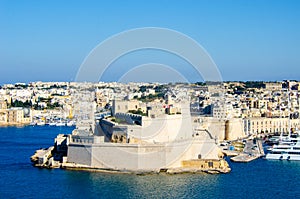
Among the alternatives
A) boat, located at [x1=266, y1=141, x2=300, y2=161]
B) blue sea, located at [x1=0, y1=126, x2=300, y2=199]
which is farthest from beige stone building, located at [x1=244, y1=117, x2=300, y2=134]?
blue sea, located at [x1=0, y1=126, x2=300, y2=199]

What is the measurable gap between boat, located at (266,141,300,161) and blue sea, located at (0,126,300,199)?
0.87 m

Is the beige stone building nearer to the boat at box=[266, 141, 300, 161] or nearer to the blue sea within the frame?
the boat at box=[266, 141, 300, 161]

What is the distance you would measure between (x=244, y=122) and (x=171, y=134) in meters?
6.33

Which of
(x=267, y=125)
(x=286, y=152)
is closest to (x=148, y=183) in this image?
(x=286, y=152)

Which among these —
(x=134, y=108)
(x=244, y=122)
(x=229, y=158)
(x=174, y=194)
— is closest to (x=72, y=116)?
(x=244, y=122)

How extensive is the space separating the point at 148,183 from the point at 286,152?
13.7ft

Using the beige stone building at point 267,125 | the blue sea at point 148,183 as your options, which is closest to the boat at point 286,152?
the blue sea at point 148,183

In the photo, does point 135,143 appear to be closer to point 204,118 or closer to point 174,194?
point 174,194

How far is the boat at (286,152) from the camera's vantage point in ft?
37.7

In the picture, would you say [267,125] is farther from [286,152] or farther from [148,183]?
[148,183]

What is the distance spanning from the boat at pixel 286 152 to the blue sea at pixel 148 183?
0.87 m

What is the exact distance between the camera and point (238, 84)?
33094 millimetres

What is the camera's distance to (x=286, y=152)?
1161cm

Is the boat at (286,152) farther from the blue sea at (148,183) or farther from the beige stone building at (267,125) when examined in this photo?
the beige stone building at (267,125)
